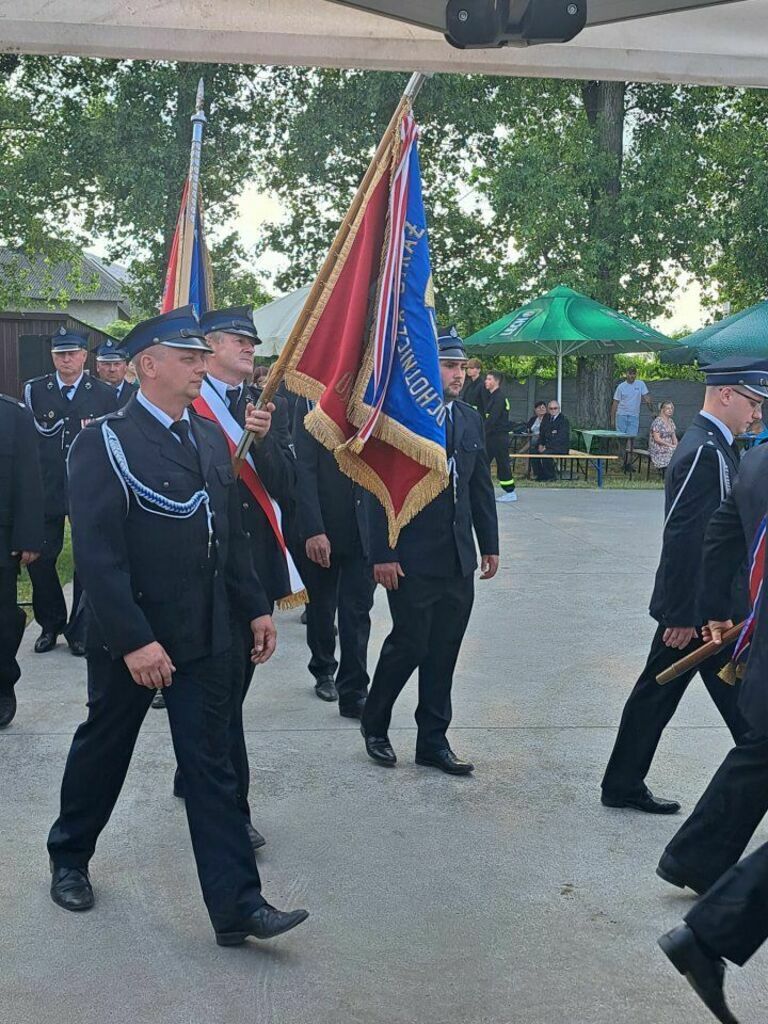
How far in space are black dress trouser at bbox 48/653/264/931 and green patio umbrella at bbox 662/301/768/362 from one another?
18693 mm

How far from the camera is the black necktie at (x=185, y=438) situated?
4.19m

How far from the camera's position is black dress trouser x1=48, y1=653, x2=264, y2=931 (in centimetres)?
402

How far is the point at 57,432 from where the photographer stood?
878cm

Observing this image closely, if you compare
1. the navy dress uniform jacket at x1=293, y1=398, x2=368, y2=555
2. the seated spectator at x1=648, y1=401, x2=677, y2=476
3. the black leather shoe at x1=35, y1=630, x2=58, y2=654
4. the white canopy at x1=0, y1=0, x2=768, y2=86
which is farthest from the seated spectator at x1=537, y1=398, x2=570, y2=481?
the white canopy at x1=0, y1=0, x2=768, y2=86

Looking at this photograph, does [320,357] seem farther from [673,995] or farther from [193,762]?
[673,995]

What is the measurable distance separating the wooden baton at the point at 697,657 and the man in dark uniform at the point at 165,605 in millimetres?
1719

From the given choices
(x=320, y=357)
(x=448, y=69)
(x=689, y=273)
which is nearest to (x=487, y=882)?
(x=320, y=357)

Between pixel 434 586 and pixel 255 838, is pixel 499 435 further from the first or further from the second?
pixel 255 838

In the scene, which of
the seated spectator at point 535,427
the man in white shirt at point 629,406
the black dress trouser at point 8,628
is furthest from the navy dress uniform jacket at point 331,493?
the man in white shirt at point 629,406

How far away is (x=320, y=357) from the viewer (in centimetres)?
526

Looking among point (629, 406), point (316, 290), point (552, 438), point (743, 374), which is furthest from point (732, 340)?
point (316, 290)

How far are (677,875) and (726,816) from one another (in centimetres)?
36

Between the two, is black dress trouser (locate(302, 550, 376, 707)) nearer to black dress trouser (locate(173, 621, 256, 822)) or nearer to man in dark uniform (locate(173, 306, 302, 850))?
man in dark uniform (locate(173, 306, 302, 850))

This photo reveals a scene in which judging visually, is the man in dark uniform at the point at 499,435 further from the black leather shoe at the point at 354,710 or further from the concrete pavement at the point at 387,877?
the black leather shoe at the point at 354,710
